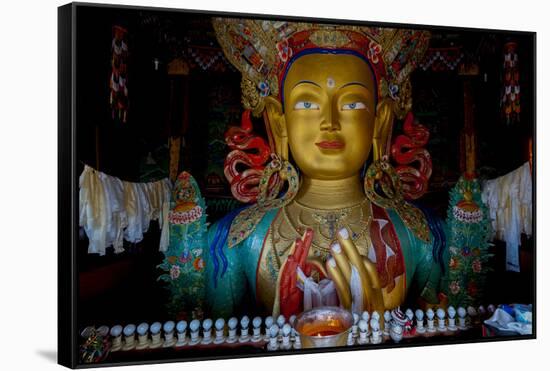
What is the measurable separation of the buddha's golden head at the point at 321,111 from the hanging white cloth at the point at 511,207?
1171 millimetres

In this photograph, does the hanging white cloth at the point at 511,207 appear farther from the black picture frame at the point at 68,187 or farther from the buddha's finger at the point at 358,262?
the black picture frame at the point at 68,187

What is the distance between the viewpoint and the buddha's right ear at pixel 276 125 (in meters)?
6.39

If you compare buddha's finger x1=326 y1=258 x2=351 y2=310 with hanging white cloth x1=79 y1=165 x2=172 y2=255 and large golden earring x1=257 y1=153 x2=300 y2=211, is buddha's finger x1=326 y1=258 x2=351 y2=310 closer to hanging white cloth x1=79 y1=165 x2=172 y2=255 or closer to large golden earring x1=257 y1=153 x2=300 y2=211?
large golden earring x1=257 y1=153 x2=300 y2=211

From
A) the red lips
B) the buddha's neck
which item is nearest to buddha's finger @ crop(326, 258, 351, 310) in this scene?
the buddha's neck

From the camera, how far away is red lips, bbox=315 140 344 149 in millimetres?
6453

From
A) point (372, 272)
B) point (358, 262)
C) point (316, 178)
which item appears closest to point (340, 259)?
point (358, 262)

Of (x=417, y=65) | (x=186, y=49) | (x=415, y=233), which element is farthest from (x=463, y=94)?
(x=186, y=49)

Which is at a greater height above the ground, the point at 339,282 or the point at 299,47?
the point at 299,47

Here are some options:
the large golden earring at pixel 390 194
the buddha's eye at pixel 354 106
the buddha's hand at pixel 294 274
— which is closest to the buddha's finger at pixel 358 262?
the buddha's hand at pixel 294 274

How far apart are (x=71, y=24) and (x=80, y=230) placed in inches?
48.9

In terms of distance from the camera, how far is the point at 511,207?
6984 millimetres

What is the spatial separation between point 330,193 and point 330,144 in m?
0.34

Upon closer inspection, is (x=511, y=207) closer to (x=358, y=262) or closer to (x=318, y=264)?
(x=358, y=262)

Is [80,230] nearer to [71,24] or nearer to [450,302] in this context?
[71,24]
